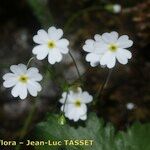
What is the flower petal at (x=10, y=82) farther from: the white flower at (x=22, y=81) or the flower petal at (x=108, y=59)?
the flower petal at (x=108, y=59)

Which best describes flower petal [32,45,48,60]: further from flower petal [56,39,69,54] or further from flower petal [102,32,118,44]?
flower petal [102,32,118,44]

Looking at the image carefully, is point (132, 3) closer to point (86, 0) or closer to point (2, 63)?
point (86, 0)

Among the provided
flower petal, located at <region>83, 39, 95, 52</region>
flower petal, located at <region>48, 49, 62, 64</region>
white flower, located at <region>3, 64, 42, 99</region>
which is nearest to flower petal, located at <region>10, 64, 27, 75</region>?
white flower, located at <region>3, 64, 42, 99</region>

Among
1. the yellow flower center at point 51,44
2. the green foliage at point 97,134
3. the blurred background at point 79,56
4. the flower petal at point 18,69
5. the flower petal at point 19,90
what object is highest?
the blurred background at point 79,56

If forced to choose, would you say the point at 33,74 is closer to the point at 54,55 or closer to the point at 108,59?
the point at 54,55

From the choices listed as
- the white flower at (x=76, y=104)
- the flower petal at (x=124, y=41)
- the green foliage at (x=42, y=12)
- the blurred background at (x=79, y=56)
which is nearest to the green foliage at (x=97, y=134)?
the white flower at (x=76, y=104)
